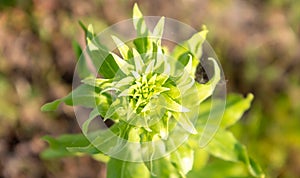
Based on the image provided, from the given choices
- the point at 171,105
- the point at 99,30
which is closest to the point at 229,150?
the point at 171,105

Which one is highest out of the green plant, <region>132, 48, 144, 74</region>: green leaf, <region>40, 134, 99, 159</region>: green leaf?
<region>132, 48, 144, 74</region>: green leaf

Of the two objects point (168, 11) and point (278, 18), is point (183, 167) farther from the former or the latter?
point (278, 18)

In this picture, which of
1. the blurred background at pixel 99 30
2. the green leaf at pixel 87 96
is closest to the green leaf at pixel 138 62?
the green leaf at pixel 87 96

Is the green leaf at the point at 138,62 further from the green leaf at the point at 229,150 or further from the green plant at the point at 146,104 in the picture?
the green leaf at the point at 229,150

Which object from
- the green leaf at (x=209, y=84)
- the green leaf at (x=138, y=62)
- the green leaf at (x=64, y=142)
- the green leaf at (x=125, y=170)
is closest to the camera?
the green leaf at (x=138, y=62)

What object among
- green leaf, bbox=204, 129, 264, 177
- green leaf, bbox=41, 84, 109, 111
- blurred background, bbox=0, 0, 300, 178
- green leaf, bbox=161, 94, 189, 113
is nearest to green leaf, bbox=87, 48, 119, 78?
green leaf, bbox=41, 84, 109, 111

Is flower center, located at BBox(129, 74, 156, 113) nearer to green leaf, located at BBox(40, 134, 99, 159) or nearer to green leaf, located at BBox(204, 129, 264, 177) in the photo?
green leaf, located at BBox(40, 134, 99, 159)
